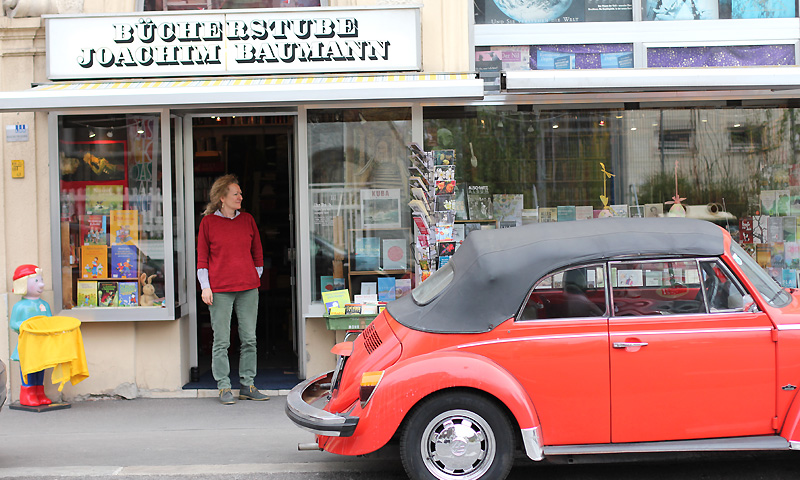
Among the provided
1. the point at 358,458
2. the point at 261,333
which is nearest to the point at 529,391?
the point at 358,458

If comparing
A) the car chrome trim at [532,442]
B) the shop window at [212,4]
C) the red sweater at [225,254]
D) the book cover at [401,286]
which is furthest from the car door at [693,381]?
the shop window at [212,4]

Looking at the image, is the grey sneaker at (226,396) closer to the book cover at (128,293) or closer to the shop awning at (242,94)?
the book cover at (128,293)

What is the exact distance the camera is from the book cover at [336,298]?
7.34 metres

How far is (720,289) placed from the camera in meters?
4.54

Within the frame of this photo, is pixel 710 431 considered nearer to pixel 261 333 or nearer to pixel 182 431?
pixel 182 431

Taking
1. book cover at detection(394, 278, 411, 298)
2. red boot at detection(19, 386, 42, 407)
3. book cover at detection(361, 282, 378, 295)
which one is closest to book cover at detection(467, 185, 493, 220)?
book cover at detection(394, 278, 411, 298)

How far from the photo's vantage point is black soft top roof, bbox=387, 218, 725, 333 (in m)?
4.57

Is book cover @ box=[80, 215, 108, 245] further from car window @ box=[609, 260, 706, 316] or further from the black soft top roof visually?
car window @ box=[609, 260, 706, 316]

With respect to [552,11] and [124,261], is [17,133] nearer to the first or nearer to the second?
[124,261]

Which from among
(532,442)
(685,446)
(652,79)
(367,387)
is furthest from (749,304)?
(652,79)

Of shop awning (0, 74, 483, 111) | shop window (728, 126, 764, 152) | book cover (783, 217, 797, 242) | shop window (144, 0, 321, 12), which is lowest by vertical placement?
book cover (783, 217, 797, 242)

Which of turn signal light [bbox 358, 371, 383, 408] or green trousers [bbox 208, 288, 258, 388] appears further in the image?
green trousers [bbox 208, 288, 258, 388]

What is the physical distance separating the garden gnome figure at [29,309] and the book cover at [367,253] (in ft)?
9.80

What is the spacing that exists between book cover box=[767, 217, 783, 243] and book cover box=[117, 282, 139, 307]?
6.63 meters
